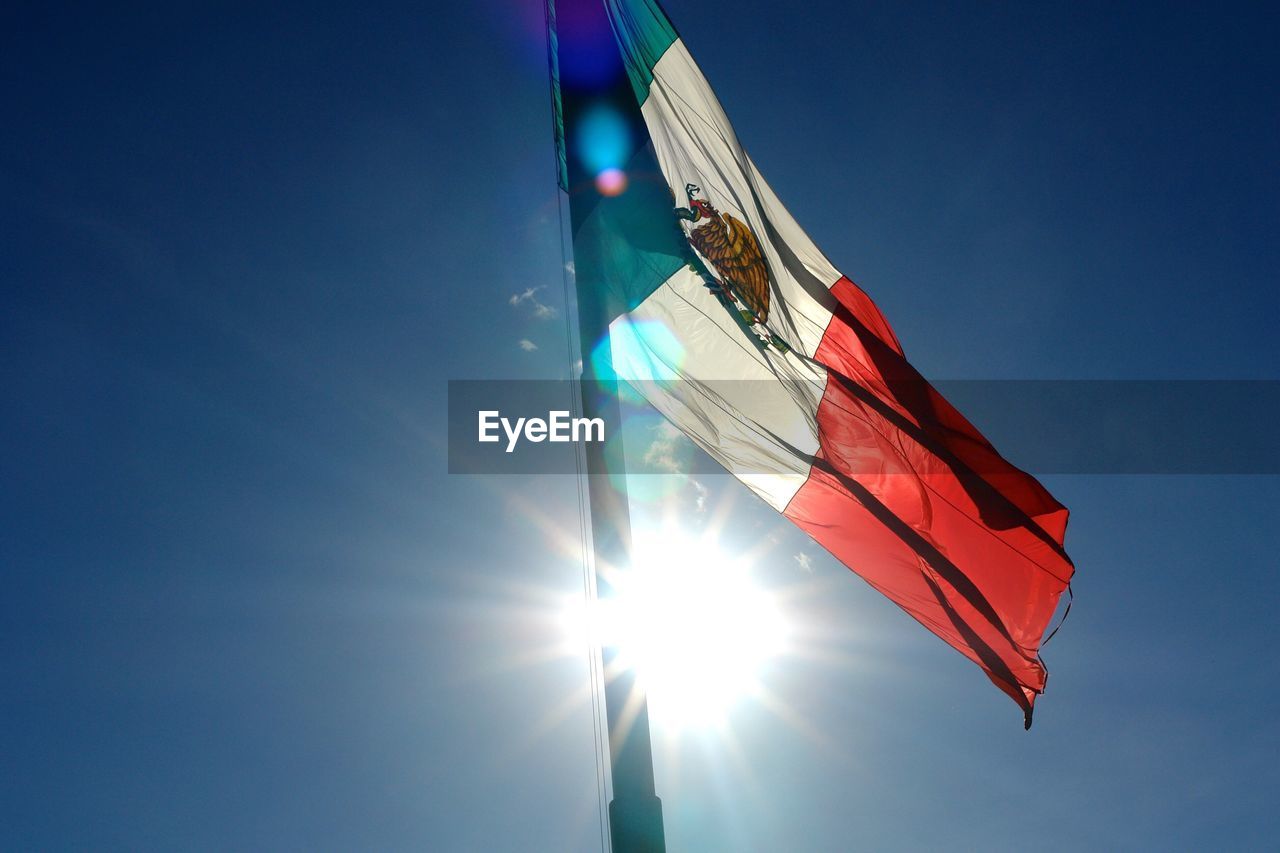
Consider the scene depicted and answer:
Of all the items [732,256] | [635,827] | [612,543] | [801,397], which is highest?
[732,256]

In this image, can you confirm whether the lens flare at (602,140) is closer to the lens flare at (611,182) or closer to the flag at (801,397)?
the lens flare at (611,182)

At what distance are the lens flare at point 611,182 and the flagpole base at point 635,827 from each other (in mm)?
3450

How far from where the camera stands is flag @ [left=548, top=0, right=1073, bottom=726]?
261 inches

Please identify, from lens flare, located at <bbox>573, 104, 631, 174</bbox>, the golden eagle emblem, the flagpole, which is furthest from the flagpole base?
the golden eagle emblem

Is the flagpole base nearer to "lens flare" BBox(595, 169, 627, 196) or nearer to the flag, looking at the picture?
"lens flare" BBox(595, 169, 627, 196)

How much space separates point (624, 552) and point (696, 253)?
363 cm

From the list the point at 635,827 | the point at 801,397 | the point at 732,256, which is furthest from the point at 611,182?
the point at 635,827

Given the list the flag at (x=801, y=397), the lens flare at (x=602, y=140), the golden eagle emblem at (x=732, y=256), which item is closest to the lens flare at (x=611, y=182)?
the lens flare at (x=602, y=140)

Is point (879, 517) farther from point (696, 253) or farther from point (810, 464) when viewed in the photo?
point (696, 253)

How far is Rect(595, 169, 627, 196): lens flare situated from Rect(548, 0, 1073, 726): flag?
36 cm

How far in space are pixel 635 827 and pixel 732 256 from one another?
15.5ft

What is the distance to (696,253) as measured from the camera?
261 inches

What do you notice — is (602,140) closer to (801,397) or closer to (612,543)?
(801,397)

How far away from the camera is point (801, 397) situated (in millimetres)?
7242
